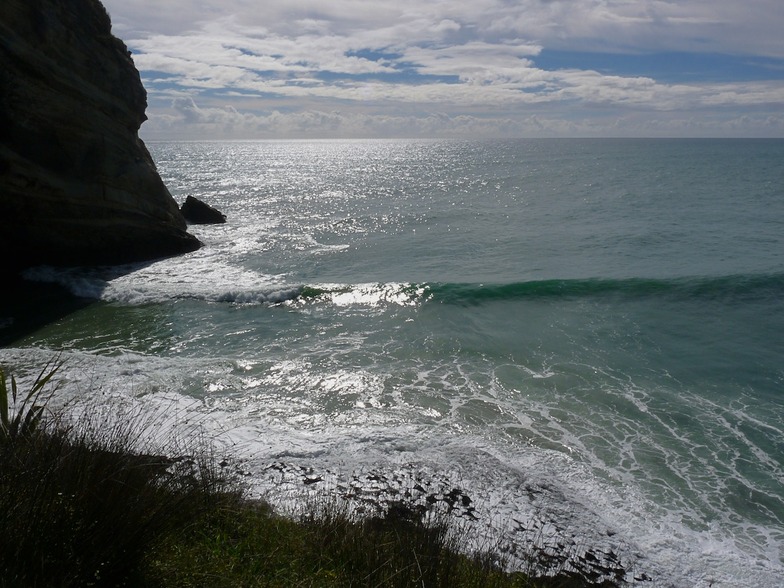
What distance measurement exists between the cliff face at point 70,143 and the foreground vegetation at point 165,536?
1451 cm

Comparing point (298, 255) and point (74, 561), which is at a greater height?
point (74, 561)

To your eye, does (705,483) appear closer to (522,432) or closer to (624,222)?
(522,432)

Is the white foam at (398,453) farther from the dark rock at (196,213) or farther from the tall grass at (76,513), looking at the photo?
the dark rock at (196,213)

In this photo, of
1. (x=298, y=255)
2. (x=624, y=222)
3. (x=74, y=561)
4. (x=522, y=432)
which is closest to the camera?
(x=74, y=561)

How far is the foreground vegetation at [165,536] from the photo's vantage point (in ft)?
12.8

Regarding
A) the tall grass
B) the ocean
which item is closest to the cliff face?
the ocean

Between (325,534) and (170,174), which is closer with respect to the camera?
(325,534)

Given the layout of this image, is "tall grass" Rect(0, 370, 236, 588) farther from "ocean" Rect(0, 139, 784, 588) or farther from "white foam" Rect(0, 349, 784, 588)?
"ocean" Rect(0, 139, 784, 588)

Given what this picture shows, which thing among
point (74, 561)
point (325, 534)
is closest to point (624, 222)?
point (325, 534)

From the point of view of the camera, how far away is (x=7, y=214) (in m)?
17.9

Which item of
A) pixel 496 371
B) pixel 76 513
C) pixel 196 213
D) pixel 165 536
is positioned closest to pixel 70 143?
pixel 196 213

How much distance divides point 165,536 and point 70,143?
17.5 m

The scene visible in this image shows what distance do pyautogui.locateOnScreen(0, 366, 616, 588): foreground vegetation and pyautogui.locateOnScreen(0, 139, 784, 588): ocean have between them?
204 cm

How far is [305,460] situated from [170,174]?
217ft
